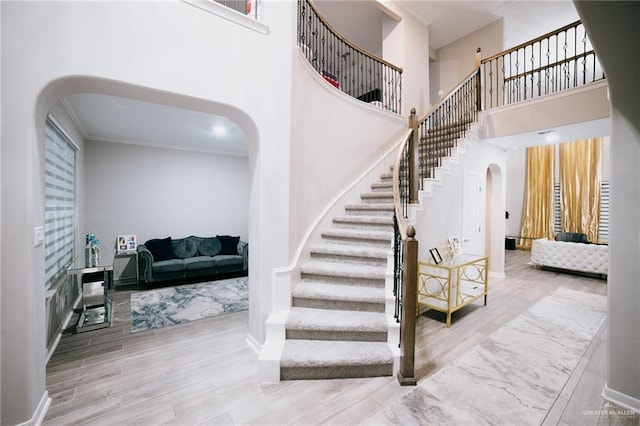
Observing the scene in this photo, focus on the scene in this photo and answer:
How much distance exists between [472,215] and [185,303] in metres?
5.36

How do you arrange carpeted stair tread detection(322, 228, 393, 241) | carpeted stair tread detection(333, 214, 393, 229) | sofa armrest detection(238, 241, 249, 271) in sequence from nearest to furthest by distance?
carpeted stair tread detection(322, 228, 393, 241), carpeted stair tread detection(333, 214, 393, 229), sofa armrest detection(238, 241, 249, 271)

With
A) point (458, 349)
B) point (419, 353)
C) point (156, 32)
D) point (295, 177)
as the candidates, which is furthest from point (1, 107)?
point (458, 349)

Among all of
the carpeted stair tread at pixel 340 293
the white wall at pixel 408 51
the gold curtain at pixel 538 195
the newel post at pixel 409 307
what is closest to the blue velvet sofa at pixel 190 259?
the carpeted stair tread at pixel 340 293

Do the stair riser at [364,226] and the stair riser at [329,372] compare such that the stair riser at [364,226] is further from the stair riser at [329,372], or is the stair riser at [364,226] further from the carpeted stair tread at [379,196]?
the stair riser at [329,372]

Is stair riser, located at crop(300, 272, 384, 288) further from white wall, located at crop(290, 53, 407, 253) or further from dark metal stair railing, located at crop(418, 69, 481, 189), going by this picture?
dark metal stair railing, located at crop(418, 69, 481, 189)

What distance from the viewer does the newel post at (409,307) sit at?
2266 millimetres

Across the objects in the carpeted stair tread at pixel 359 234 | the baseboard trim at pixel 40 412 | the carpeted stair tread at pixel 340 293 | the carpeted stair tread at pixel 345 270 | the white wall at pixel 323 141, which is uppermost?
the white wall at pixel 323 141

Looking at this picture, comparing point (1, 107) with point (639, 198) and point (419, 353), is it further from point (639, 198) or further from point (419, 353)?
Answer: point (639, 198)

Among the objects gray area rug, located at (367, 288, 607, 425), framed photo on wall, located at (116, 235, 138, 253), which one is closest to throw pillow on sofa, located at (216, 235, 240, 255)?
framed photo on wall, located at (116, 235, 138, 253)

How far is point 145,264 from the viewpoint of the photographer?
512 centimetres

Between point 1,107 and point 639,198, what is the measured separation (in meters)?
4.33

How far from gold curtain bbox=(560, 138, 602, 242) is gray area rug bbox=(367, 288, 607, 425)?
5.87 meters

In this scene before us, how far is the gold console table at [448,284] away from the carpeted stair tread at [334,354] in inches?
53.3

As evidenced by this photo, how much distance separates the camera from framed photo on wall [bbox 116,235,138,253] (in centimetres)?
557
